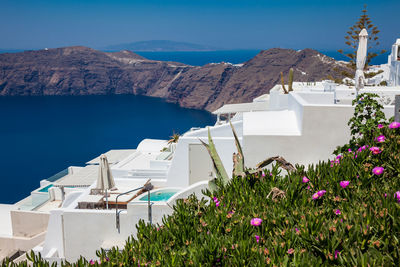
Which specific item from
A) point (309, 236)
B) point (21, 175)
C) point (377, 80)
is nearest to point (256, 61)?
point (21, 175)

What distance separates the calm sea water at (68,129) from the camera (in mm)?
54497

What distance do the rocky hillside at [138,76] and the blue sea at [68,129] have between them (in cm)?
A: 700

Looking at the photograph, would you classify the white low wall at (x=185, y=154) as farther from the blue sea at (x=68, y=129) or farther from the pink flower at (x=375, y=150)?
the blue sea at (x=68, y=129)

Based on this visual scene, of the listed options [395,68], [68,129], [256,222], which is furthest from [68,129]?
[256,222]

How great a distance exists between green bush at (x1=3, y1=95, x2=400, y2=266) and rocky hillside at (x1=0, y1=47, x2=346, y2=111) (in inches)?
3619

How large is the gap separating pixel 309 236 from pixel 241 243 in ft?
2.09

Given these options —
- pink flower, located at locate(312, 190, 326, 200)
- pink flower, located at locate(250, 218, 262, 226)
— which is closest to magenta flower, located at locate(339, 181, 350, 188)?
pink flower, located at locate(312, 190, 326, 200)

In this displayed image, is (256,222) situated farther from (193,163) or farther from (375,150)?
(193,163)

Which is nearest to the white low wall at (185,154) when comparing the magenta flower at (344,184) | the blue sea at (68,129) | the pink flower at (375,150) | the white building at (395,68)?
the pink flower at (375,150)

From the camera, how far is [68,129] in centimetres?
8200

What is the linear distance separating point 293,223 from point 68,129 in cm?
8259

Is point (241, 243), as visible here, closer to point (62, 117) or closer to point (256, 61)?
point (62, 117)

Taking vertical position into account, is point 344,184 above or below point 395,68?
below

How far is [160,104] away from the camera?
11725 centimetres
